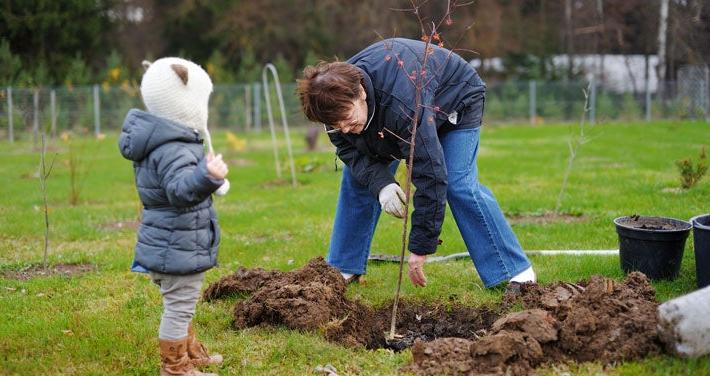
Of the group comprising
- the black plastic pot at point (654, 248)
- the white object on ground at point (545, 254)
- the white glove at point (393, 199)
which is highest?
the white glove at point (393, 199)

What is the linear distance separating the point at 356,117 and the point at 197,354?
1412 mm

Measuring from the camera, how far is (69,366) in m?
3.38

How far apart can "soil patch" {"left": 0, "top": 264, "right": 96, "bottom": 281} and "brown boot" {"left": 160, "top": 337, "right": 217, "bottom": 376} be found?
7.68ft

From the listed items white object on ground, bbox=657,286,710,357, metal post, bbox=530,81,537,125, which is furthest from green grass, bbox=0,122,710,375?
metal post, bbox=530,81,537,125

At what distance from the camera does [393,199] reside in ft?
12.8

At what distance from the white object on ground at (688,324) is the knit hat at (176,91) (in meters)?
1.99

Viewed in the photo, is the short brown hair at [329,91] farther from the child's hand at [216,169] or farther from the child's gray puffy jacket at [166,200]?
the child's hand at [216,169]

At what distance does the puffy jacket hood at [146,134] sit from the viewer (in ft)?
9.51

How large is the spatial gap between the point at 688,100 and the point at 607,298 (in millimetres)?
18602

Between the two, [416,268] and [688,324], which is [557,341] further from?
[416,268]

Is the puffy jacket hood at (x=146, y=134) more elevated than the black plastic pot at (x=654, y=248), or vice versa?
the puffy jacket hood at (x=146, y=134)

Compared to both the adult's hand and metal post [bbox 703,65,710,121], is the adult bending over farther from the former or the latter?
metal post [bbox 703,65,710,121]

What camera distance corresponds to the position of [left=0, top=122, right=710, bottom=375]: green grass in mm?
3451

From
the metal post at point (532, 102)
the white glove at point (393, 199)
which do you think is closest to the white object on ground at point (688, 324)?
the white glove at point (393, 199)
